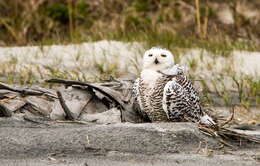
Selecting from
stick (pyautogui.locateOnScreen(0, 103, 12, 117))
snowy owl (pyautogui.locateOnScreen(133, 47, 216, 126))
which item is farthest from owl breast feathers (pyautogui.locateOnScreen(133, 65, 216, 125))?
stick (pyautogui.locateOnScreen(0, 103, 12, 117))

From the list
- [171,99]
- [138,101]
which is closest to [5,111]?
[138,101]

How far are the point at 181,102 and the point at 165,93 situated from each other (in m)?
0.13

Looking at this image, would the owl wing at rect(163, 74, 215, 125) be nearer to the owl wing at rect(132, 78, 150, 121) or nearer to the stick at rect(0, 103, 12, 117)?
the owl wing at rect(132, 78, 150, 121)

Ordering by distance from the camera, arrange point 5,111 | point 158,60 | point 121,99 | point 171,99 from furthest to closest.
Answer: point 121,99
point 158,60
point 171,99
point 5,111

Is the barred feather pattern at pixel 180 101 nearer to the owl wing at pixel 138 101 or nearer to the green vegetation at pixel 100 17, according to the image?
the owl wing at pixel 138 101

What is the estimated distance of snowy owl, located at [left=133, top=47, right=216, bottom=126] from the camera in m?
4.42

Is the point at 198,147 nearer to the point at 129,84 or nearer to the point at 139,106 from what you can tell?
the point at 139,106

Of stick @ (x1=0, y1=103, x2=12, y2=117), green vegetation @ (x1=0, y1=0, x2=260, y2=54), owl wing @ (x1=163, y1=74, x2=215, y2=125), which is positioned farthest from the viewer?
green vegetation @ (x1=0, y1=0, x2=260, y2=54)

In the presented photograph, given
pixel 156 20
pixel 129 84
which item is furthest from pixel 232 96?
pixel 156 20

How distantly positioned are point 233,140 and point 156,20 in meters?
7.21

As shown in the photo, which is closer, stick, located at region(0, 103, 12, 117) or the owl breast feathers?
stick, located at region(0, 103, 12, 117)

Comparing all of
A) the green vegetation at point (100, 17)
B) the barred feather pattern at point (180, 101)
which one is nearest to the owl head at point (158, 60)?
the barred feather pattern at point (180, 101)

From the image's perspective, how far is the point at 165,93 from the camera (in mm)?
4410

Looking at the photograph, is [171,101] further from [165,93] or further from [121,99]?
[121,99]
